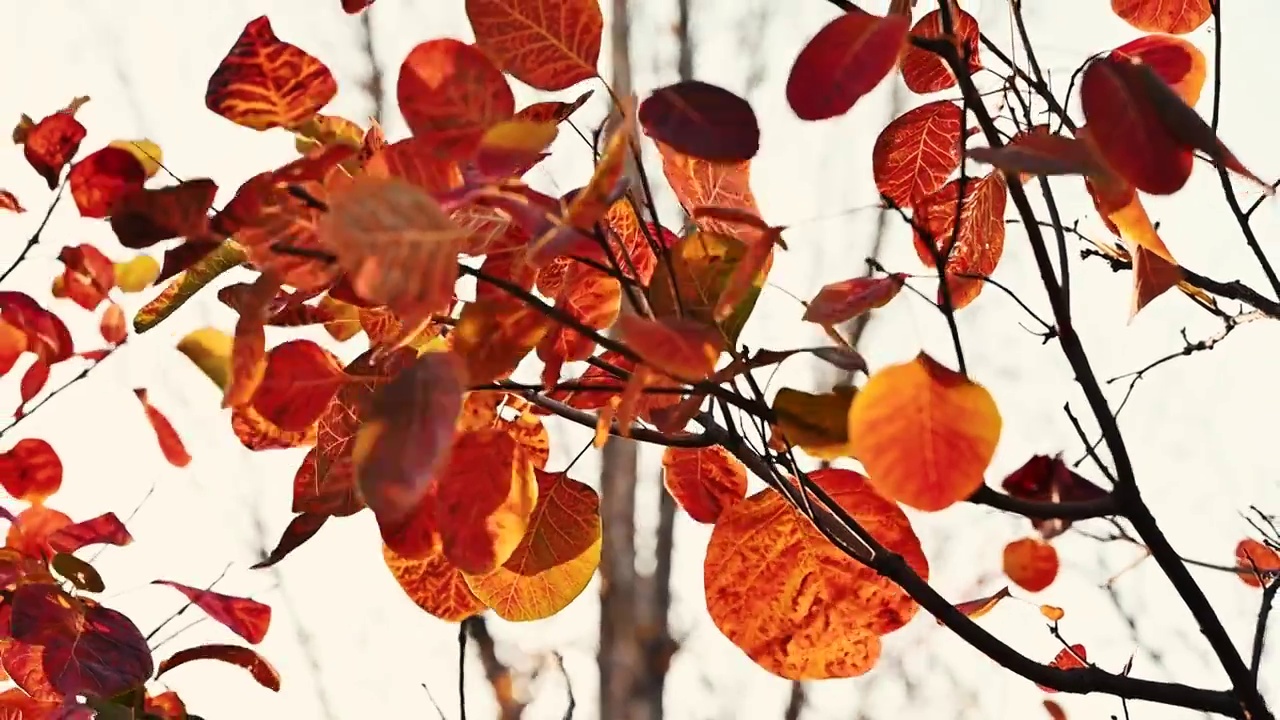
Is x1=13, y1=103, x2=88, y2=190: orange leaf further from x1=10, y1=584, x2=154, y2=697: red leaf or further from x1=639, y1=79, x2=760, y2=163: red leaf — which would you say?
x1=639, y1=79, x2=760, y2=163: red leaf

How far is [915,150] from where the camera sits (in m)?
0.48

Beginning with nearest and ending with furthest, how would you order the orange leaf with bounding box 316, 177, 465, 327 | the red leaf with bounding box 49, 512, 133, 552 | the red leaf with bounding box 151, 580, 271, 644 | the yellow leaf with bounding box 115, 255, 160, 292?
the orange leaf with bounding box 316, 177, 465, 327
the red leaf with bounding box 151, 580, 271, 644
the red leaf with bounding box 49, 512, 133, 552
the yellow leaf with bounding box 115, 255, 160, 292

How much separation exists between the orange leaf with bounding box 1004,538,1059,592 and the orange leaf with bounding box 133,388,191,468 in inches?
22.6

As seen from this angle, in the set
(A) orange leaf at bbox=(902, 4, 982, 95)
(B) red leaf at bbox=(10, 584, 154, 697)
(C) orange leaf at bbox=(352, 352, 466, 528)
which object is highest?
(A) orange leaf at bbox=(902, 4, 982, 95)

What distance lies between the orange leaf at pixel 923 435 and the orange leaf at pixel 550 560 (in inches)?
6.1

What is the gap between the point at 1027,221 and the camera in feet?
1.08

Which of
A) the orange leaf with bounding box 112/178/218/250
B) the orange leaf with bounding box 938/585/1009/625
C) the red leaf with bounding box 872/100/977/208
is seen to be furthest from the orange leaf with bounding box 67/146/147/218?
the orange leaf with bounding box 938/585/1009/625

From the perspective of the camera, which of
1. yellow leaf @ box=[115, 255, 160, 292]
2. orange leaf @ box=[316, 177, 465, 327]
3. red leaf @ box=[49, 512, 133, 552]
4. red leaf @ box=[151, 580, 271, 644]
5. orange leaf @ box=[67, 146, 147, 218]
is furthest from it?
yellow leaf @ box=[115, 255, 160, 292]

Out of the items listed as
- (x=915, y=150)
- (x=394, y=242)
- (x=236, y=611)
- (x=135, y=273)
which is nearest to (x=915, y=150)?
(x=915, y=150)

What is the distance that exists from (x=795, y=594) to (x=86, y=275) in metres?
0.73

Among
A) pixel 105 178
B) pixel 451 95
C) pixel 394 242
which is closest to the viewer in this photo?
pixel 394 242

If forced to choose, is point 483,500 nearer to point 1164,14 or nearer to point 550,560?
point 550,560

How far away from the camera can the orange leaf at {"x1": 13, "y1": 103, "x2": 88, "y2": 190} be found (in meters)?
0.72

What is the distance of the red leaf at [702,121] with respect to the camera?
0.29 metres
